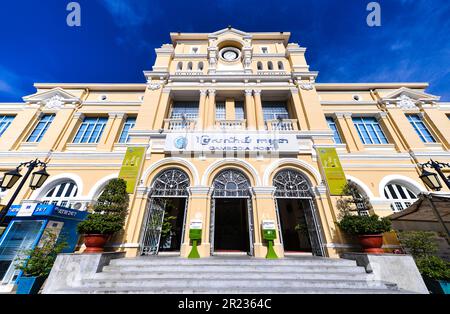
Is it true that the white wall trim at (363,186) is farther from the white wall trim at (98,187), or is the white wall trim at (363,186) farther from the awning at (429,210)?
the white wall trim at (98,187)

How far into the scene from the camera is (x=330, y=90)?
12578mm

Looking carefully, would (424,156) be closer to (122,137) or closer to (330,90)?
(330,90)

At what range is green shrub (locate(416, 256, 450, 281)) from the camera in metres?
5.01

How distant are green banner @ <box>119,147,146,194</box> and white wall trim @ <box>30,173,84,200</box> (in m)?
3.26

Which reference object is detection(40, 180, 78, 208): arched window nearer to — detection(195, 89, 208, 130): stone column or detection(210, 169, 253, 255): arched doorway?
detection(195, 89, 208, 130): stone column

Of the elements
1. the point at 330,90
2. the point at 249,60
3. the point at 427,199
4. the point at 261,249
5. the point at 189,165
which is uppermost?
the point at 249,60

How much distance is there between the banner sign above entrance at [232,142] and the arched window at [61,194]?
577cm

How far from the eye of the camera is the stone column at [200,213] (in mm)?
6828

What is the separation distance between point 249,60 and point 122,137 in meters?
10.0

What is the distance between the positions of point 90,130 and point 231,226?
37.2 feet

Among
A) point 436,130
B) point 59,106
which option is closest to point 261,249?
point 436,130

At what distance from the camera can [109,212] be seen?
22.3 feet

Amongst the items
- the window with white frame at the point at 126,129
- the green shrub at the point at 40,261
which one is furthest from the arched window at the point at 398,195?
the window with white frame at the point at 126,129
